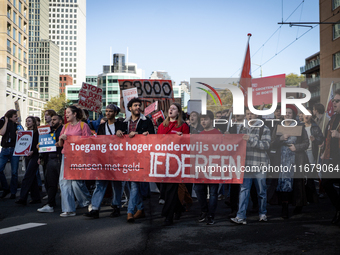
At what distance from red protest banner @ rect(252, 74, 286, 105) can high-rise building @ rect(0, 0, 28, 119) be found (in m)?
56.1

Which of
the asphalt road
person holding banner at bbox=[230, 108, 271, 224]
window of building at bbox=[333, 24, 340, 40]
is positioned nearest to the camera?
the asphalt road

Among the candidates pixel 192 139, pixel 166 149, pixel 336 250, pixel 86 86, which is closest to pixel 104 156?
pixel 166 149

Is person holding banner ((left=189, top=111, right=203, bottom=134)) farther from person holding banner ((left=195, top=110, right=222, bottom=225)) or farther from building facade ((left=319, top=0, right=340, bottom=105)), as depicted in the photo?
building facade ((left=319, top=0, right=340, bottom=105))

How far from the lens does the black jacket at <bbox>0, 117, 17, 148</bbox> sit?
1002cm

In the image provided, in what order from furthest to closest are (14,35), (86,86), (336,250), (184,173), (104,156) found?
(14,35) < (86,86) < (104,156) < (184,173) < (336,250)

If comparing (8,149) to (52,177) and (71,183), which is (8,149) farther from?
(71,183)

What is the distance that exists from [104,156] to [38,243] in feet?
7.85

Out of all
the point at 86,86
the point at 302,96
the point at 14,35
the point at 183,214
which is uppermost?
the point at 14,35

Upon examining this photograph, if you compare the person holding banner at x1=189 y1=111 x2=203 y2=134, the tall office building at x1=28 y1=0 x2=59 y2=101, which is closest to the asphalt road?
the person holding banner at x1=189 y1=111 x2=203 y2=134

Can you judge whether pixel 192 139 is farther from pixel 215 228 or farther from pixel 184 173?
pixel 215 228

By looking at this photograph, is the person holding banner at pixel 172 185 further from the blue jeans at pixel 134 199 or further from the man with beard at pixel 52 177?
the man with beard at pixel 52 177

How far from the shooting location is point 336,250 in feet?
15.4

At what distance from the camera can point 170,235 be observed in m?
5.73

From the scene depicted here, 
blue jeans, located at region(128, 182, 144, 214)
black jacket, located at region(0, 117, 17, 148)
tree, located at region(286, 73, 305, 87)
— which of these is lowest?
blue jeans, located at region(128, 182, 144, 214)
